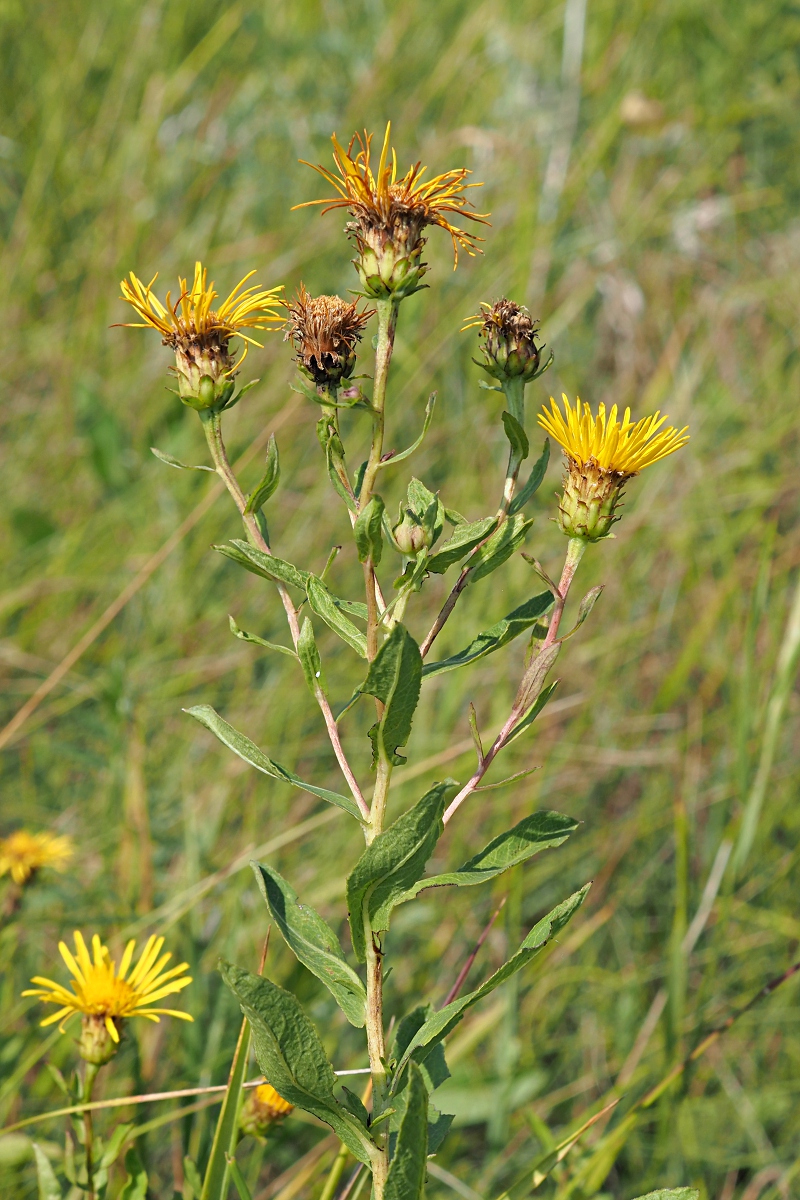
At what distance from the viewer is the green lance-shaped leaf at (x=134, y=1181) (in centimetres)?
164

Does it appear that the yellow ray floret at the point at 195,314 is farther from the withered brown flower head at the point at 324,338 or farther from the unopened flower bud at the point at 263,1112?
the unopened flower bud at the point at 263,1112

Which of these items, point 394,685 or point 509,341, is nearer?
point 394,685

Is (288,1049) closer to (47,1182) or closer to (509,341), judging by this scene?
(47,1182)

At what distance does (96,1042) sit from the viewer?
67.5 inches

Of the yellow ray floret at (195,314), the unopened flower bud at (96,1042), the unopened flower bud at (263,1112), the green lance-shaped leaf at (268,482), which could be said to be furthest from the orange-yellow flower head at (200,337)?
the unopened flower bud at (263,1112)

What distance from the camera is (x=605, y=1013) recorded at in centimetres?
300

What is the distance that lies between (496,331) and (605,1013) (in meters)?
2.16

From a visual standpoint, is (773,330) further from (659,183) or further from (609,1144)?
(609,1144)

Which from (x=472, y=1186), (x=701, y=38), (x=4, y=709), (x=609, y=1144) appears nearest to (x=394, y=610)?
(x=609, y=1144)

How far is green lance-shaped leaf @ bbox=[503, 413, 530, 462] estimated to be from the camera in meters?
1.48

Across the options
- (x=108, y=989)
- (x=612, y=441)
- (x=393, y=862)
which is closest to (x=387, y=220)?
(x=612, y=441)

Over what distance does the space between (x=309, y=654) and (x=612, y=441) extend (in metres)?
0.53

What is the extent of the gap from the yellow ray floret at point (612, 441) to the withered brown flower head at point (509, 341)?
11 centimetres

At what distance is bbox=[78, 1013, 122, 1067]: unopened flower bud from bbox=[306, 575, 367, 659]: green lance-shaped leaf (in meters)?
0.77
